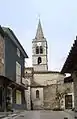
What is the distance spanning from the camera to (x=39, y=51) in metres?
112

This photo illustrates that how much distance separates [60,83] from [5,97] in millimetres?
37859

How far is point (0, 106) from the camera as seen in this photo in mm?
36656

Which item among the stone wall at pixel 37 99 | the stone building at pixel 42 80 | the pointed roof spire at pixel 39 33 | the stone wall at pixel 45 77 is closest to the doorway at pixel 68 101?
the stone building at pixel 42 80

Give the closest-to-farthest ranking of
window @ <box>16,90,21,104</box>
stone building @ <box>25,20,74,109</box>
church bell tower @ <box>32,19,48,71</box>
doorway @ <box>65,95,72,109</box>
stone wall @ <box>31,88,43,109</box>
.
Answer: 1. window @ <box>16,90,21,104</box>
2. doorway @ <box>65,95,72,109</box>
3. stone building @ <box>25,20,74,109</box>
4. stone wall @ <box>31,88,43,109</box>
5. church bell tower @ <box>32,19,48,71</box>

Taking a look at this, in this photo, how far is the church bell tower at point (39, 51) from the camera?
10909 centimetres

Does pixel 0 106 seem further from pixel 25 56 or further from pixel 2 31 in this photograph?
pixel 25 56

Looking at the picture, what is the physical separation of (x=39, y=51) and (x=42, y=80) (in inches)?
936

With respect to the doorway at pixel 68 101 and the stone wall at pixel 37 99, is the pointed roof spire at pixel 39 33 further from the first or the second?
the doorway at pixel 68 101

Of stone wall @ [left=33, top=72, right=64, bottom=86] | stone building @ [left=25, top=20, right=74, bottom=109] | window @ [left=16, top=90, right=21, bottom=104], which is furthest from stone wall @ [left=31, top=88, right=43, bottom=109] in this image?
window @ [left=16, top=90, right=21, bottom=104]

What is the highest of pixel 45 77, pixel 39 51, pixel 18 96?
pixel 39 51

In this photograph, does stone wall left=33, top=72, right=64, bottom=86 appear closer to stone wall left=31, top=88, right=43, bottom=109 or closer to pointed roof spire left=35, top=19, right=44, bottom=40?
stone wall left=31, top=88, right=43, bottom=109

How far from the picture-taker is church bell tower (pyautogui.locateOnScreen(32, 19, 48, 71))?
109 metres

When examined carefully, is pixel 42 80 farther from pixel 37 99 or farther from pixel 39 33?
pixel 39 33

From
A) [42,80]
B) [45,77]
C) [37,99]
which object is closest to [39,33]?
[45,77]
